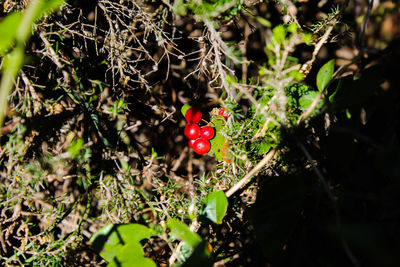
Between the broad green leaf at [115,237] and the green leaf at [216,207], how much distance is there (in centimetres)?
21

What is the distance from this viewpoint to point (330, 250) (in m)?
0.68

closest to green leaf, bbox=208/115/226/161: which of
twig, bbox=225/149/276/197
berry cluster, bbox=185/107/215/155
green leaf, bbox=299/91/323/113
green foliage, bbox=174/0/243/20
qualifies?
berry cluster, bbox=185/107/215/155

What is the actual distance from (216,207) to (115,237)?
0.36 metres

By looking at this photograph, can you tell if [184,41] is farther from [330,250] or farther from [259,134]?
[330,250]

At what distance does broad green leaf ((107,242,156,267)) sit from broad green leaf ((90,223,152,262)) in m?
0.03

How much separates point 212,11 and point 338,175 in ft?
2.14

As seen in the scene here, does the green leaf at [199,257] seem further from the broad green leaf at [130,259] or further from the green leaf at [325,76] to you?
the green leaf at [325,76]

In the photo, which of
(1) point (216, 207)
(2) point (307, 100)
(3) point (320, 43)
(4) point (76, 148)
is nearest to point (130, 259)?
(1) point (216, 207)

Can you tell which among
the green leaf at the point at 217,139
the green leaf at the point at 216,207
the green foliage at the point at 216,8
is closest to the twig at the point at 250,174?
the green leaf at the point at 216,207

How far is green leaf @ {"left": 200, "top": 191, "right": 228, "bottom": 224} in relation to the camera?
2.85 feet

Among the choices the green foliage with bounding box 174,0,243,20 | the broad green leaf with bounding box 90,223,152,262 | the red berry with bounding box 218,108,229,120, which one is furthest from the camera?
the red berry with bounding box 218,108,229,120

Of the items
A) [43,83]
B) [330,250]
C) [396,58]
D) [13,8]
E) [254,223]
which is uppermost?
[13,8]

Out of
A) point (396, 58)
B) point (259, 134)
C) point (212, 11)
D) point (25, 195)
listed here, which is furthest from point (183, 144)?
point (396, 58)

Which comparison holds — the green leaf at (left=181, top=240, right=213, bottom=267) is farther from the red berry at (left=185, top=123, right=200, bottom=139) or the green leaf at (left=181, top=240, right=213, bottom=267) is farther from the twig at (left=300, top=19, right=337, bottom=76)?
the twig at (left=300, top=19, right=337, bottom=76)
